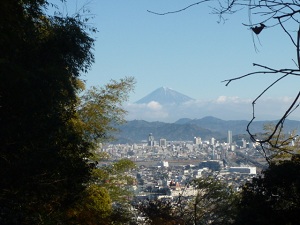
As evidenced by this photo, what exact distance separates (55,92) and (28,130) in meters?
0.70

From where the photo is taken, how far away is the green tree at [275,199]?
27.2ft

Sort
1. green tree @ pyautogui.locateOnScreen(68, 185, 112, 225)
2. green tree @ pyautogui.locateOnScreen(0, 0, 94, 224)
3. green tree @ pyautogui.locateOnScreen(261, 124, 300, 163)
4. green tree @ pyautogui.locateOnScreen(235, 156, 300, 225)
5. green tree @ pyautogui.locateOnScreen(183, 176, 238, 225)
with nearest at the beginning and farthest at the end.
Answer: green tree @ pyautogui.locateOnScreen(261, 124, 300, 163)
green tree @ pyautogui.locateOnScreen(0, 0, 94, 224)
green tree @ pyautogui.locateOnScreen(68, 185, 112, 225)
green tree @ pyautogui.locateOnScreen(235, 156, 300, 225)
green tree @ pyautogui.locateOnScreen(183, 176, 238, 225)

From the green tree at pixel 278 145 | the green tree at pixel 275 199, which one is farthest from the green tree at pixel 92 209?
the green tree at pixel 278 145

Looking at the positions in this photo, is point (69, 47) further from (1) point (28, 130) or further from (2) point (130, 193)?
(2) point (130, 193)

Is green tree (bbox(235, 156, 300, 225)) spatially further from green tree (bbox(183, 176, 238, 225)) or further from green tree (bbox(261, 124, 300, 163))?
green tree (bbox(183, 176, 238, 225))

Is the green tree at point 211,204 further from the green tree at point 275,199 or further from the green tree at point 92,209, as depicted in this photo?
the green tree at point 92,209

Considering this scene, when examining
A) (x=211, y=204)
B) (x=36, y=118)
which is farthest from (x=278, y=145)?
(x=211, y=204)

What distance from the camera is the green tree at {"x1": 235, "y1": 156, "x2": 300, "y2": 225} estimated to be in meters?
8.30

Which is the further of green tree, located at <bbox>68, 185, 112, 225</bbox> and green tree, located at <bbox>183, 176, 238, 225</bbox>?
green tree, located at <bbox>183, 176, 238, 225</bbox>

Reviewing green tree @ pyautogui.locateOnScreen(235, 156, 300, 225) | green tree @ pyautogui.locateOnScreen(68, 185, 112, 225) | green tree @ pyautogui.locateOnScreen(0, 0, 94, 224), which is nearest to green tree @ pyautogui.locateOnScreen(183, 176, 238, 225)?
green tree @ pyautogui.locateOnScreen(235, 156, 300, 225)

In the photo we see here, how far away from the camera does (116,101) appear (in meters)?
10.7

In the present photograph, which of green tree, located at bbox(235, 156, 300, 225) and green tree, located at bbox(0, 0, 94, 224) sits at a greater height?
green tree, located at bbox(0, 0, 94, 224)

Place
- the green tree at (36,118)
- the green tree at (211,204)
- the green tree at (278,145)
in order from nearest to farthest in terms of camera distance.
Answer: the green tree at (278,145), the green tree at (36,118), the green tree at (211,204)

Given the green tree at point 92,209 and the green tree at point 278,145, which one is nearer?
the green tree at point 278,145
